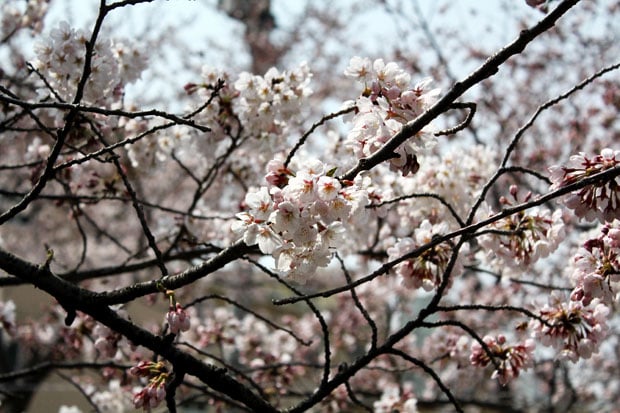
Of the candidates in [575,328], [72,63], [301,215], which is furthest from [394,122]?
[72,63]

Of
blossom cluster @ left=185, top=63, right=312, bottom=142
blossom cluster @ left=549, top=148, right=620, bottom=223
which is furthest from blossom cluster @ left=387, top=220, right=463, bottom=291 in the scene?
blossom cluster @ left=185, top=63, right=312, bottom=142

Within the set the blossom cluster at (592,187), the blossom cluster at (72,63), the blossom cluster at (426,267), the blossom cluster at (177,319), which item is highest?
the blossom cluster at (72,63)

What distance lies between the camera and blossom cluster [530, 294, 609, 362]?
90.0 inches

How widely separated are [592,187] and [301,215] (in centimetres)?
86

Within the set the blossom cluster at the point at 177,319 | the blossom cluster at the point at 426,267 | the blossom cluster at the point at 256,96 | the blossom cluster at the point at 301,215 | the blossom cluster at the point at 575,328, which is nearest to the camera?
the blossom cluster at the point at 301,215

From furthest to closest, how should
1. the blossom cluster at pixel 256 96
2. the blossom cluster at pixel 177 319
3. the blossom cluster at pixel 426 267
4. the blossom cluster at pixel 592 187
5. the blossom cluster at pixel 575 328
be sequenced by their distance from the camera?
the blossom cluster at pixel 256 96
the blossom cluster at pixel 426 267
the blossom cluster at pixel 575 328
the blossom cluster at pixel 177 319
the blossom cluster at pixel 592 187

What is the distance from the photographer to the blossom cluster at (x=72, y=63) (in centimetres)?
277

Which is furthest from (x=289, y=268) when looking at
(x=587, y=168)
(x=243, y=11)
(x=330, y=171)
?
(x=243, y=11)

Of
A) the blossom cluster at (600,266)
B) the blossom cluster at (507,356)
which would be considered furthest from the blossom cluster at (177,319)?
the blossom cluster at (600,266)

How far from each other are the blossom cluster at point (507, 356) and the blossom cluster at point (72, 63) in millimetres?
1966

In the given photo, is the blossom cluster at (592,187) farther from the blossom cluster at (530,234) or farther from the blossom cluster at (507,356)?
the blossom cluster at (507,356)

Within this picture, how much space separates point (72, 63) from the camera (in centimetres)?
279

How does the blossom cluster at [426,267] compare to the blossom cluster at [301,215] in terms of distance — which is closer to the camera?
the blossom cluster at [301,215]

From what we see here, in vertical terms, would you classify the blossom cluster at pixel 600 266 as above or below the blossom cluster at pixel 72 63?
below
